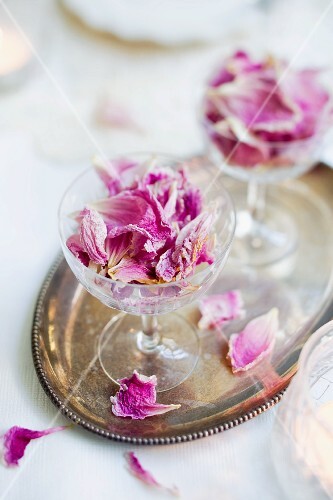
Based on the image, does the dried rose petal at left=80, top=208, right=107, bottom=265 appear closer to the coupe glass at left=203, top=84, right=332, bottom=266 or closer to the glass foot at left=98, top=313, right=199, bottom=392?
the glass foot at left=98, top=313, right=199, bottom=392

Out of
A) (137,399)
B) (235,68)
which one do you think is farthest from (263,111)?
(137,399)

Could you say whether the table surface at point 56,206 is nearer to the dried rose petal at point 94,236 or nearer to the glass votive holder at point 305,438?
the glass votive holder at point 305,438

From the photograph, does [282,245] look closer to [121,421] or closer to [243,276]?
[243,276]

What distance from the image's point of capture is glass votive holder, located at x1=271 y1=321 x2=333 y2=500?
52 centimetres

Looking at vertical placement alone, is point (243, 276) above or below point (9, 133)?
below

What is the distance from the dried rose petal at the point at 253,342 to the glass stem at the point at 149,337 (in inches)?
2.8

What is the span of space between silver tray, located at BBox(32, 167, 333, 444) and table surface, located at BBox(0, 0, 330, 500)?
0.05 ft

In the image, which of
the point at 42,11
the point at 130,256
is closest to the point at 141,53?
the point at 42,11

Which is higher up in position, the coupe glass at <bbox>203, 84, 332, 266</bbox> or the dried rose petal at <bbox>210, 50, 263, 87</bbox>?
the dried rose petal at <bbox>210, 50, 263, 87</bbox>

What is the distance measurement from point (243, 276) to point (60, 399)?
0.24 meters

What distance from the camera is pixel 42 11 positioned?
1103 mm

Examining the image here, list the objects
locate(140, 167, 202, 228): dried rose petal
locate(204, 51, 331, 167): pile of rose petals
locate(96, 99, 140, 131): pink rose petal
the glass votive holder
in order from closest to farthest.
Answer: the glass votive holder
locate(140, 167, 202, 228): dried rose petal
locate(204, 51, 331, 167): pile of rose petals
locate(96, 99, 140, 131): pink rose petal

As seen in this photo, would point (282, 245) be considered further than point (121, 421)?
Yes

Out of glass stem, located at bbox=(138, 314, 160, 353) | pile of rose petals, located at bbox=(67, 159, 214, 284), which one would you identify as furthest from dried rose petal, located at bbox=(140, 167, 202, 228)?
glass stem, located at bbox=(138, 314, 160, 353)
